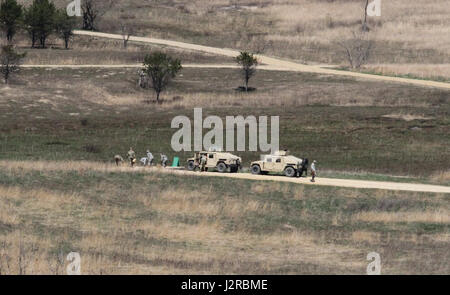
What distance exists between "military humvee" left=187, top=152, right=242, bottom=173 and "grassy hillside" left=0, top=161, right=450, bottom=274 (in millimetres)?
4056

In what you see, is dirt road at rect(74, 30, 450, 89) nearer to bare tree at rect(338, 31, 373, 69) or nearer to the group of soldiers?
bare tree at rect(338, 31, 373, 69)

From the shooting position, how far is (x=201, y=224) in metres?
45.2

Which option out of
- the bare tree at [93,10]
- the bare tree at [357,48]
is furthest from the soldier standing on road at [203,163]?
the bare tree at [93,10]

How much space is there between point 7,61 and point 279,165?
43.9 meters

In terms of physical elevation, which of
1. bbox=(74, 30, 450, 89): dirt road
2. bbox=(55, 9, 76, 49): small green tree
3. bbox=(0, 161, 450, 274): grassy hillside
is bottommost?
bbox=(0, 161, 450, 274): grassy hillside

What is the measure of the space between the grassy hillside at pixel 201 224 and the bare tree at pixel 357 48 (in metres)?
57.4

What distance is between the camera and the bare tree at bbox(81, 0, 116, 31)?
12838 cm

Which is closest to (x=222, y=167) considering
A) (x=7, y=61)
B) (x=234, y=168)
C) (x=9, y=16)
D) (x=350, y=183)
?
(x=234, y=168)

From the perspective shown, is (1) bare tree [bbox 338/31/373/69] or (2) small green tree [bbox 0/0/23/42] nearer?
(1) bare tree [bbox 338/31/373/69]

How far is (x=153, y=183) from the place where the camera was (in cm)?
5381

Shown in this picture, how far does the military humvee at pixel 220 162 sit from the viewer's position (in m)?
59.2

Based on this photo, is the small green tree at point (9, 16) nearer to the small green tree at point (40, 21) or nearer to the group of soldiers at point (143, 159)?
the small green tree at point (40, 21)

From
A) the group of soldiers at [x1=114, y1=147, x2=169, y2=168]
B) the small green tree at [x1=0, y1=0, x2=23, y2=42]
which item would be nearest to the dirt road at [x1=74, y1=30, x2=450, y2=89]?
the small green tree at [x1=0, y1=0, x2=23, y2=42]

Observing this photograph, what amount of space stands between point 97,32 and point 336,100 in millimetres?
46570
